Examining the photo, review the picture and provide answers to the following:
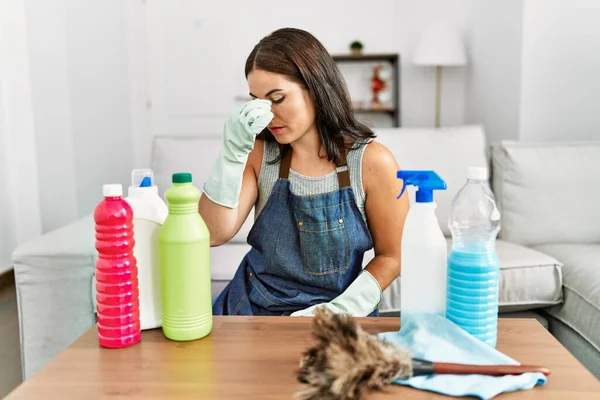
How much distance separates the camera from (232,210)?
1182 mm

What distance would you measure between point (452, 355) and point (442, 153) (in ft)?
5.23

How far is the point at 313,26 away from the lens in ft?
12.5

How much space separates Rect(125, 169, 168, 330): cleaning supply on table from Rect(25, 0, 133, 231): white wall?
8.53ft

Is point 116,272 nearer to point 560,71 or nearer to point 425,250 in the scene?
point 425,250

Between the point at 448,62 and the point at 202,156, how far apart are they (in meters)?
1.72

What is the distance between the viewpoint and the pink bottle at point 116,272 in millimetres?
807

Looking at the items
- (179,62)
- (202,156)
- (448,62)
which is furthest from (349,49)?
(202,156)

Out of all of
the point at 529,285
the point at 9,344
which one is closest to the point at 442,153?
the point at 529,285

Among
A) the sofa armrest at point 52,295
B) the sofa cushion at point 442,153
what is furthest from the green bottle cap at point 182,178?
the sofa cushion at point 442,153

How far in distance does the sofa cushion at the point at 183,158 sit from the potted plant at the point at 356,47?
1.70 m

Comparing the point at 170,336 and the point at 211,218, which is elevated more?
the point at 211,218

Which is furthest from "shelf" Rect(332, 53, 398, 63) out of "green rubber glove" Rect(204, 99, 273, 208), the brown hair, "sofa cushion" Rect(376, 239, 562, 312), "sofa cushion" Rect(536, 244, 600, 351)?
"green rubber glove" Rect(204, 99, 273, 208)

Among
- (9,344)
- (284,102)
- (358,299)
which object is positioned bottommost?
(9,344)

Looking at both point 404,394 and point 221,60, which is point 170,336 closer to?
point 404,394
